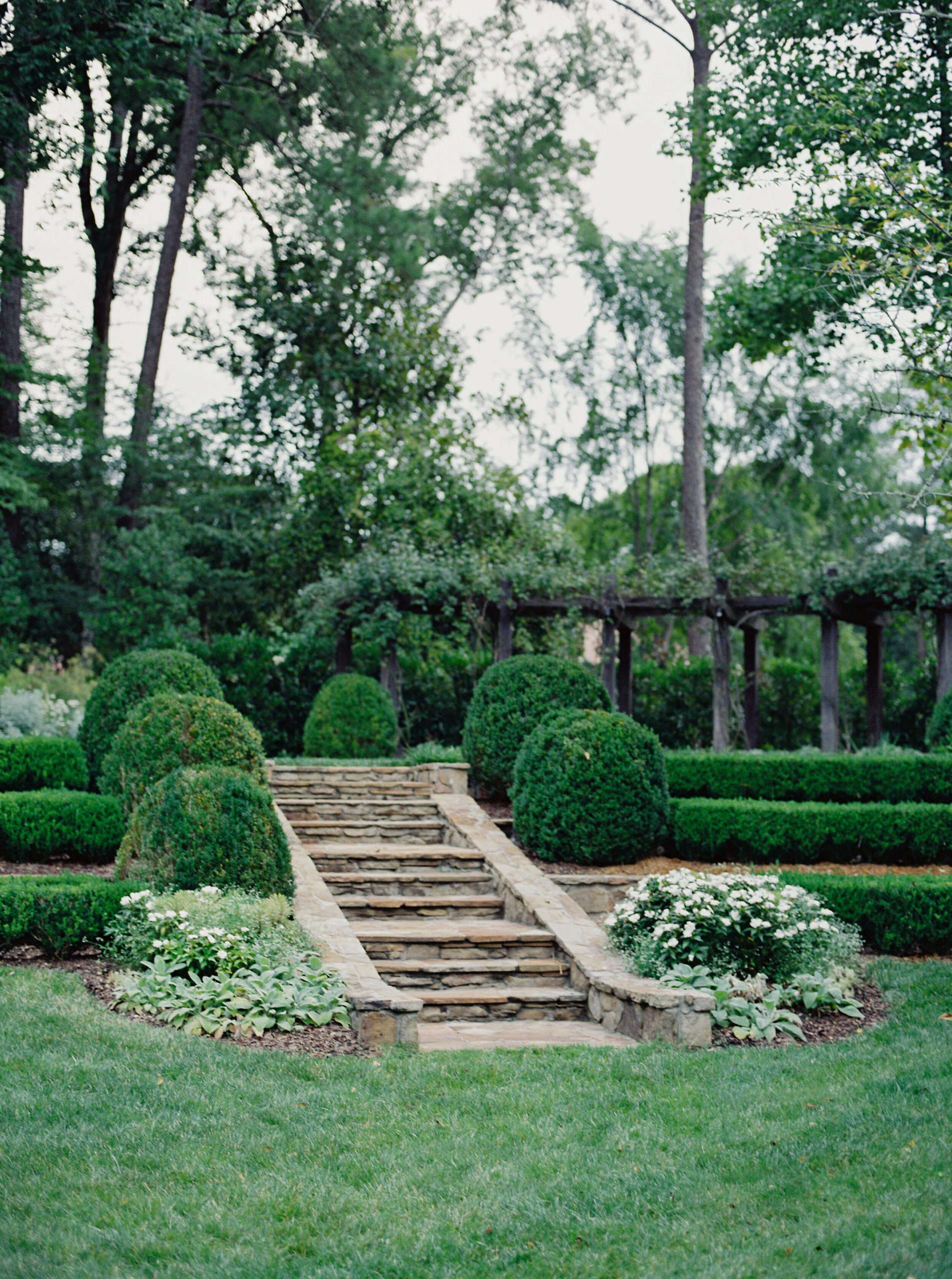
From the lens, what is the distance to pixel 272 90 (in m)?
20.1

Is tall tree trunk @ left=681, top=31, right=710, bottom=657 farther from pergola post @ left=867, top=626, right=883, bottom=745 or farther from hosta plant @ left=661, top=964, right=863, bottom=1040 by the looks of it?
hosta plant @ left=661, top=964, right=863, bottom=1040

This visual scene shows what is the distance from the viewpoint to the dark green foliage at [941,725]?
12211 millimetres

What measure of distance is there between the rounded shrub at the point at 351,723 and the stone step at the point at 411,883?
4648 mm

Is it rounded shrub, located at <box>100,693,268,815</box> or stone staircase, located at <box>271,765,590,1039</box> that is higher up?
rounded shrub, located at <box>100,693,268,815</box>

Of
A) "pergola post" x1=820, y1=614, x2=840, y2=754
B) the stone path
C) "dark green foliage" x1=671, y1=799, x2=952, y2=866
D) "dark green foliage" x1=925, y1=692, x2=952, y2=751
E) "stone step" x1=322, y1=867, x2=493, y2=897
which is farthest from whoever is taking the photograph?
"pergola post" x1=820, y1=614, x2=840, y2=754

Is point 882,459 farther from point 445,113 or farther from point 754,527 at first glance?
point 445,113

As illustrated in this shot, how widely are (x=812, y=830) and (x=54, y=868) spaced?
19.2 ft

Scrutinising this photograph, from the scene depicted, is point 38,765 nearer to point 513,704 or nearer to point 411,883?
point 411,883

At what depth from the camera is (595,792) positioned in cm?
893

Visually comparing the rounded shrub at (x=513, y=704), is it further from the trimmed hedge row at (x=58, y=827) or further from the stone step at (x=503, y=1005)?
the stone step at (x=503, y=1005)

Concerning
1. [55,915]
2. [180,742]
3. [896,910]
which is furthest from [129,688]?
[896,910]

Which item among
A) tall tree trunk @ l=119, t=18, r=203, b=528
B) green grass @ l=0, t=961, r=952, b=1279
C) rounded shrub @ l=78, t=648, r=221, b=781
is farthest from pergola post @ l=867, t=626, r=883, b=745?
tall tree trunk @ l=119, t=18, r=203, b=528

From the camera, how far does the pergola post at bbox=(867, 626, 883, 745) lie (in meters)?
15.7

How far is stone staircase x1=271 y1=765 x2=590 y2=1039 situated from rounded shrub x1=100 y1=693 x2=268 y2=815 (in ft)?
3.56
